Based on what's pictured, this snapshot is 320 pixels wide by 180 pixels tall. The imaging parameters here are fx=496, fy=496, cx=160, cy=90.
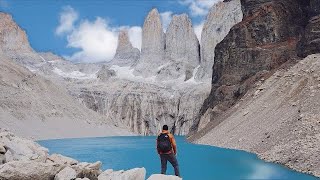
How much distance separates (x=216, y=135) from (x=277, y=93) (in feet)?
22.5

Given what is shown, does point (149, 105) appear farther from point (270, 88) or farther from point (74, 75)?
point (270, 88)

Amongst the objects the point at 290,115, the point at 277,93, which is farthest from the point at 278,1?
the point at 290,115

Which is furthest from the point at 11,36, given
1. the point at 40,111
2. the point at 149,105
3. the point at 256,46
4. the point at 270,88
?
the point at 270,88

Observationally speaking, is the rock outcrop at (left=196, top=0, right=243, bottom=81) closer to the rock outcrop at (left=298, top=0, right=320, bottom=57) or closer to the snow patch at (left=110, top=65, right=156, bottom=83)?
the snow patch at (left=110, top=65, right=156, bottom=83)

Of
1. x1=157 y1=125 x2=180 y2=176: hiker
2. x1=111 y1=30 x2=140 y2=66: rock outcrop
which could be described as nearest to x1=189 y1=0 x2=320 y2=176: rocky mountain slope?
x1=157 y1=125 x2=180 y2=176: hiker

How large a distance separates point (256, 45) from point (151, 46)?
90.0 m

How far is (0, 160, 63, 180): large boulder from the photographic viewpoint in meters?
14.1

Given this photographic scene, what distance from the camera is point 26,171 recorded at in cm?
1423

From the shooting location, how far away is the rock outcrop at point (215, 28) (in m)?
131

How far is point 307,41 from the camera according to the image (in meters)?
49.5

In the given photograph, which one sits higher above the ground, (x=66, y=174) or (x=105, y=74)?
(x=105, y=74)

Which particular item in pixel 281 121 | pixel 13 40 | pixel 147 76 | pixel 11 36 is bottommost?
pixel 281 121

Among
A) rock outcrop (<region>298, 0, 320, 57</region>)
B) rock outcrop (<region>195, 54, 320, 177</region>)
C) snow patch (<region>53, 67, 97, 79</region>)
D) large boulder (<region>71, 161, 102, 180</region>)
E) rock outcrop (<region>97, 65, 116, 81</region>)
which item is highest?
snow patch (<region>53, 67, 97, 79</region>)

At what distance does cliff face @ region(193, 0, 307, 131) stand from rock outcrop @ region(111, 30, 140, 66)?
311 ft
